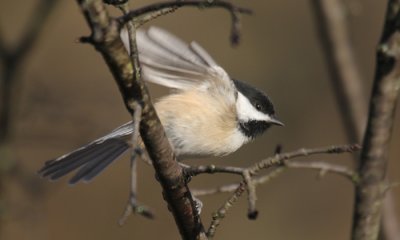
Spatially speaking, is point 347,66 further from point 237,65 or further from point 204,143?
point 237,65

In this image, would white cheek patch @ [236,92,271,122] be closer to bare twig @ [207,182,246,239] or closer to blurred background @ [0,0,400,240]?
bare twig @ [207,182,246,239]

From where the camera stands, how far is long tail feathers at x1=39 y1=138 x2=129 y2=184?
2912 mm

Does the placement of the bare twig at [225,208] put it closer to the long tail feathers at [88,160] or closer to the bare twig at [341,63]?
the long tail feathers at [88,160]

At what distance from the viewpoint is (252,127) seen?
293cm

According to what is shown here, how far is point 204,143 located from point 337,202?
2179mm

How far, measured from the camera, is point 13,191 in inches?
174

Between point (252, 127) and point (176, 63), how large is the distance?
0.72 metres

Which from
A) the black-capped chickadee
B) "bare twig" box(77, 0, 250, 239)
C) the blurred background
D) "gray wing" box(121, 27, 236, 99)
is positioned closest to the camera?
"bare twig" box(77, 0, 250, 239)

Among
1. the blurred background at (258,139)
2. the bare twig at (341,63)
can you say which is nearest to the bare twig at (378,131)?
the bare twig at (341,63)

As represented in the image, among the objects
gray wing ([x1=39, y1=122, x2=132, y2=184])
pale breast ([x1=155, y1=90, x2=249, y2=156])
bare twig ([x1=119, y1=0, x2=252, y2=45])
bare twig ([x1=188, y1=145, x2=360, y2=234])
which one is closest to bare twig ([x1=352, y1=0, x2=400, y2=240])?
bare twig ([x1=188, y1=145, x2=360, y2=234])

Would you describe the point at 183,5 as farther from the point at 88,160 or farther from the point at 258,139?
the point at 258,139

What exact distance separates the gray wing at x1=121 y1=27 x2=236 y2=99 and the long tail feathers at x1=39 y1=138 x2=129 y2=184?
1.52 ft

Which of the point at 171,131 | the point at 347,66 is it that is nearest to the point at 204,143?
the point at 171,131

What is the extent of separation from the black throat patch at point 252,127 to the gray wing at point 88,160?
464 millimetres
